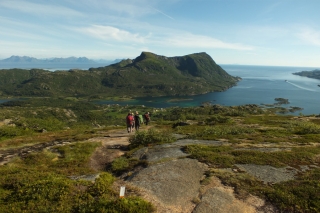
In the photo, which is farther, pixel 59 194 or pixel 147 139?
pixel 147 139

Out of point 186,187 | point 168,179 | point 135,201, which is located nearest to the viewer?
point 135,201

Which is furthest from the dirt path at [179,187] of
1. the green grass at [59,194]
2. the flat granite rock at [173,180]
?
the green grass at [59,194]

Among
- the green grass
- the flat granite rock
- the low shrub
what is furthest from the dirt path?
the low shrub

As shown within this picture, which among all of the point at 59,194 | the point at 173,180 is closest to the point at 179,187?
the point at 173,180

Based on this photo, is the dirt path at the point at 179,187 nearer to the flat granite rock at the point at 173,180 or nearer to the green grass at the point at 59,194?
the flat granite rock at the point at 173,180

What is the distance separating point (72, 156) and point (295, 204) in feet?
56.3

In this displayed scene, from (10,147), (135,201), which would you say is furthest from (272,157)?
(10,147)

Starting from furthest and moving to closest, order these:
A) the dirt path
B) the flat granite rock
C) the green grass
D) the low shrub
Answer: the low shrub → the flat granite rock → the dirt path → the green grass

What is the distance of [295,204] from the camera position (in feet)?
33.9

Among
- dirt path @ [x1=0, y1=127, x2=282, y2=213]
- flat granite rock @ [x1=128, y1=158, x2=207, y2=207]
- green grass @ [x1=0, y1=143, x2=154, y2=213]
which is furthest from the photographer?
flat granite rock @ [x1=128, y1=158, x2=207, y2=207]

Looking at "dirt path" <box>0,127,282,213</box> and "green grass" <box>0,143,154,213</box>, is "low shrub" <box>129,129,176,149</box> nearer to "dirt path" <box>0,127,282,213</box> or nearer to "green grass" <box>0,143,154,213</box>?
"dirt path" <box>0,127,282,213</box>

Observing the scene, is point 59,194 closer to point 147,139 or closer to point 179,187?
point 179,187

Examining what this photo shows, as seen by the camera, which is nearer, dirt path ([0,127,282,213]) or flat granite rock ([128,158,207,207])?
dirt path ([0,127,282,213])

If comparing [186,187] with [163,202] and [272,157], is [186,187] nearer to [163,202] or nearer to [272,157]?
[163,202]
